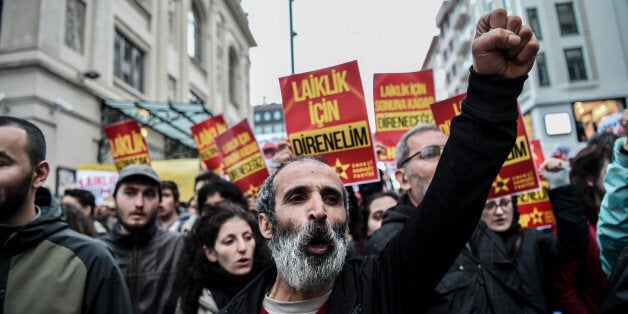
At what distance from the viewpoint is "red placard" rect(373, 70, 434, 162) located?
4.40 meters

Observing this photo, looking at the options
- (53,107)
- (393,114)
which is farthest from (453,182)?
(53,107)

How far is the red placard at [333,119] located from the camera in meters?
3.37

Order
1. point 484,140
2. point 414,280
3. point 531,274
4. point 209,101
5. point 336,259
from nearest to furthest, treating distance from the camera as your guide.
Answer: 1. point 484,140
2. point 414,280
3. point 336,259
4. point 531,274
5. point 209,101

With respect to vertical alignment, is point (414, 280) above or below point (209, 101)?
below

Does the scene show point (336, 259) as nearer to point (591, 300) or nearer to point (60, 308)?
point (60, 308)

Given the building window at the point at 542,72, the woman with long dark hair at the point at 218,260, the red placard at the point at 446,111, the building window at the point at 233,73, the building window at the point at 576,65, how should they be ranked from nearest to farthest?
the woman with long dark hair at the point at 218,260
the red placard at the point at 446,111
the building window at the point at 542,72
the building window at the point at 576,65
the building window at the point at 233,73

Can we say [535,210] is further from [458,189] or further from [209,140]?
[209,140]

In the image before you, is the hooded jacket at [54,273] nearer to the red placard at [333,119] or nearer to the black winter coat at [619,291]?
the red placard at [333,119]

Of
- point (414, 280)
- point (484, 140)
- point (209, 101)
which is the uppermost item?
point (209, 101)

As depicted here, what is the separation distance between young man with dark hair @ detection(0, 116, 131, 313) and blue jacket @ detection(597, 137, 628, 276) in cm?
228

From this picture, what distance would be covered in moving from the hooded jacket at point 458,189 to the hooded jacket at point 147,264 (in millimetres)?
2186

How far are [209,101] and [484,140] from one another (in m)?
21.1

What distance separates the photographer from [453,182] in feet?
4.10

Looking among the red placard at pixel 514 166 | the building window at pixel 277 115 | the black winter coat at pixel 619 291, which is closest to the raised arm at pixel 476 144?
the black winter coat at pixel 619 291
